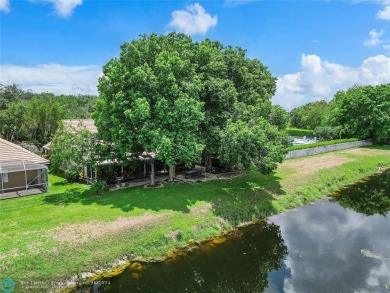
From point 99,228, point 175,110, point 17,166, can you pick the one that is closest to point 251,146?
point 175,110

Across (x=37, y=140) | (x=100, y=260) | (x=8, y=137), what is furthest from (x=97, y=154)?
(x=8, y=137)

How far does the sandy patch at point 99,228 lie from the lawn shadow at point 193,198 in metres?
1.52

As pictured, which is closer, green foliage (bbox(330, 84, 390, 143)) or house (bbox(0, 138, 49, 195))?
house (bbox(0, 138, 49, 195))

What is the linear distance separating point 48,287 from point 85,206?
331 inches

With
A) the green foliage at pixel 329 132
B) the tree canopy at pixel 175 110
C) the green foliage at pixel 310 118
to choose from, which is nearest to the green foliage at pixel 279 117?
the tree canopy at pixel 175 110

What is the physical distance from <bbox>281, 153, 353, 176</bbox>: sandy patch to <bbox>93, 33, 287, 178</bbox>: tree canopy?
10.3m

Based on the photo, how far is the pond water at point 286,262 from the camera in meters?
A: 15.5

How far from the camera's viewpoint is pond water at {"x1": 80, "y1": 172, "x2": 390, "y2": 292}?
1552 centimetres

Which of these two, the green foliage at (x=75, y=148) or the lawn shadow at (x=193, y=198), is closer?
the lawn shadow at (x=193, y=198)

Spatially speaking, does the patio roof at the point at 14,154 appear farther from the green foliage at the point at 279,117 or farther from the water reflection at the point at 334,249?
the water reflection at the point at 334,249

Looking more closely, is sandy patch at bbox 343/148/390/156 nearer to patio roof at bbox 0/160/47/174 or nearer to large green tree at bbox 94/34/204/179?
large green tree at bbox 94/34/204/179

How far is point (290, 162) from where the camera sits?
4059 centimetres

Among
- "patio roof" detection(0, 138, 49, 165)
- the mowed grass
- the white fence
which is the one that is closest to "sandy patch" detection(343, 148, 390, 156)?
the white fence

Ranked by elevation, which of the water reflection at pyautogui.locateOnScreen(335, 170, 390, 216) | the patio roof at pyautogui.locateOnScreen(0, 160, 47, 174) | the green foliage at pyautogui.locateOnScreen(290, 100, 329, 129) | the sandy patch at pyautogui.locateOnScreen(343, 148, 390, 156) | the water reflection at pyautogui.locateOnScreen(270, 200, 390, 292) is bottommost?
the water reflection at pyautogui.locateOnScreen(270, 200, 390, 292)
